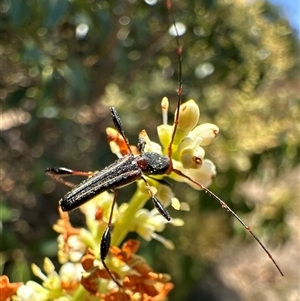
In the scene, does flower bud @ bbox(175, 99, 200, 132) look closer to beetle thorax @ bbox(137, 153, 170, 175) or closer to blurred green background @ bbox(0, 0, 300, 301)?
beetle thorax @ bbox(137, 153, 170, 175)

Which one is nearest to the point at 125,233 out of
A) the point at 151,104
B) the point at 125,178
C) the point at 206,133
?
the point at 125,178

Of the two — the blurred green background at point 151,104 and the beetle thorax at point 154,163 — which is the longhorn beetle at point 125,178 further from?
the blurred green background at point 151,104

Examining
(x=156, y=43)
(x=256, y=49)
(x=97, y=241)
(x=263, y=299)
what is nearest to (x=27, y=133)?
(x=156, y=43)

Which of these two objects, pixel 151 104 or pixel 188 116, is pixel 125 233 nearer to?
pixel 188 116

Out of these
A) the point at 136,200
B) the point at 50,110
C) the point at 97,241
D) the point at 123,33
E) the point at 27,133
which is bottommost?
the point at 27,133

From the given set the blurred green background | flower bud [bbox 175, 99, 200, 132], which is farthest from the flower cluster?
the blurred green background

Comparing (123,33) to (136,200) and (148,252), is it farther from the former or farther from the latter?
(136,200)
